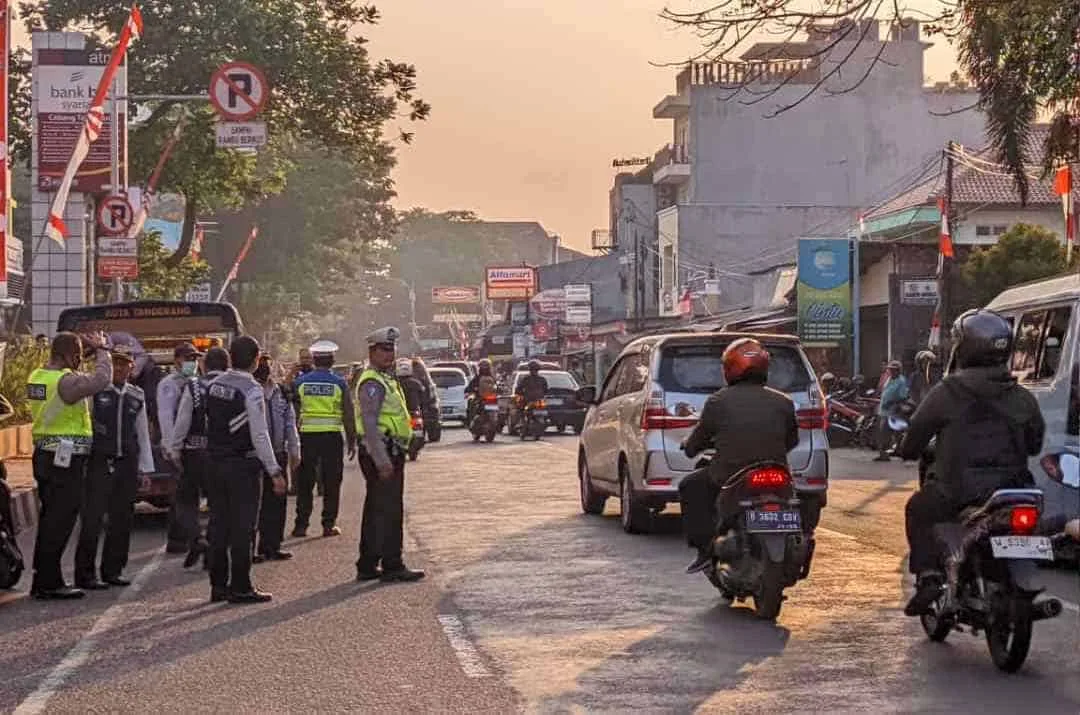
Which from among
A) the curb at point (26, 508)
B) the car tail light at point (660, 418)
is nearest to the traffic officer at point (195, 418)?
the car tail light at point (660, 418)

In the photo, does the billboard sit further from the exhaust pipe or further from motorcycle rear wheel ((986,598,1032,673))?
the exhaust pipe

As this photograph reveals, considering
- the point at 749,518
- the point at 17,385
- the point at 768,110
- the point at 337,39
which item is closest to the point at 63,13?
the point at 337,39

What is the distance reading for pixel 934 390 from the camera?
31.5 feet

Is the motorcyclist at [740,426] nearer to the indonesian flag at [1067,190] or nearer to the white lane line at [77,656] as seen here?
the white lane line at [77,656]

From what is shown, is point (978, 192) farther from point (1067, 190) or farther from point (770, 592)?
point (770, 592)

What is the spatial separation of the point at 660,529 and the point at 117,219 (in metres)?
18.4

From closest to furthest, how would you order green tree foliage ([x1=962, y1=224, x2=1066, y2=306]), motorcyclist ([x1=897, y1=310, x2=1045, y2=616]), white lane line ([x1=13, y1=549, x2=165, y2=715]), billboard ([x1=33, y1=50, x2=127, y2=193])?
white lane line ([x1=13, y1=549, x2=165, y2=715]) < motorcyclist ([x1=897, y1=310, x2=1045, y2=616]) < billboard ([x1=33, y1=50, x2=127, y2=193]) < green tree foliage ([x1=962, y1=224, x2=1066, y2=306])

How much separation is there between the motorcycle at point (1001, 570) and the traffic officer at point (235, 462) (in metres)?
5.13

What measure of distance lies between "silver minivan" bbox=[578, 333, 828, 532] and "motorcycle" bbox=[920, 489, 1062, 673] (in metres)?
6.10

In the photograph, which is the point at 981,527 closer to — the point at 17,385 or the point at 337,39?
the point at 17,385

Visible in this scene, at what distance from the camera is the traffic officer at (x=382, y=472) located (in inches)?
529

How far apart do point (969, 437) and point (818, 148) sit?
6647 cm

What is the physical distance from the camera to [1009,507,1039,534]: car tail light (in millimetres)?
8805

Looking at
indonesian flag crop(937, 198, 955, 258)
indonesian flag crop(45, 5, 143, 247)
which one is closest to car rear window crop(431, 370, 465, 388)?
indonesian flag crop(937, 198, 955, 258)
